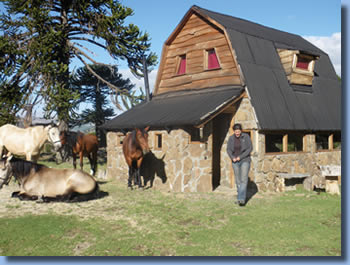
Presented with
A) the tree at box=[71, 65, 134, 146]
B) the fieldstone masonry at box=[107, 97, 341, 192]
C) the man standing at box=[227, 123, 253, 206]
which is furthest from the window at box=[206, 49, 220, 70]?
the tree at box=[71, 65, 134, 146]

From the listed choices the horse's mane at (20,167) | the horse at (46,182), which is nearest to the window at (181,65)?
the horse at (46,182)

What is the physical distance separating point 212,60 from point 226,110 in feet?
9.30

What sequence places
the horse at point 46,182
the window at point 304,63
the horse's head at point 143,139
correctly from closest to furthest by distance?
the horse at point 46,182 → the horse's head at point 143,139 → the window at point 304,63

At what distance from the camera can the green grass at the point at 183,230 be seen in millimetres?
5422

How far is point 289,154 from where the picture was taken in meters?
12.4

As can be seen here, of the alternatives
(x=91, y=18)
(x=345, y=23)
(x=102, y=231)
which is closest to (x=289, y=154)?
(x=345, y=23)

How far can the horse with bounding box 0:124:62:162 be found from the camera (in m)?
10.5

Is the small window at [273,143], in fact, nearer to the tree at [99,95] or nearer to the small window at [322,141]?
the small window at [322,141]

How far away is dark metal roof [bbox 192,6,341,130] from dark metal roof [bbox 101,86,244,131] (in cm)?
105

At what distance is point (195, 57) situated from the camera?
14.2 m

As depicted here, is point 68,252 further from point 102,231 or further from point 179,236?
point 179,236

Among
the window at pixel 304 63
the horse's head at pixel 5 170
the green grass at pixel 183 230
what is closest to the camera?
the green grass at pixel 183 230

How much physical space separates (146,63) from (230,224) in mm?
13932

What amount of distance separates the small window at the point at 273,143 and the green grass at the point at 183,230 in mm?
3173
